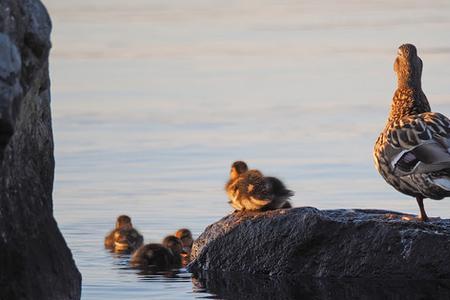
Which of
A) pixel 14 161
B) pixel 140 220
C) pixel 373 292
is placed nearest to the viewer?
pixel 14 161

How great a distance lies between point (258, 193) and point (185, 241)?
73 centimetres

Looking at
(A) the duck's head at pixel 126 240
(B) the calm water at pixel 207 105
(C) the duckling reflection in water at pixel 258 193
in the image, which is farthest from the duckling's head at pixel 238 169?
(A) the duck's head at pixel 126 240

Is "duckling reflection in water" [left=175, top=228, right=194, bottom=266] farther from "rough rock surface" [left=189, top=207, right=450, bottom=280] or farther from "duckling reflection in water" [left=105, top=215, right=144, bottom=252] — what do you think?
"rough rock surface" [left=189, top=207, right=450, bottom=280]

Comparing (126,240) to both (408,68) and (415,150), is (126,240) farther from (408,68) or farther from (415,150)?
(415,150)

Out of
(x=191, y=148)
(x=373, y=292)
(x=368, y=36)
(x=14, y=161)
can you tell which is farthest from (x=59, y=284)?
(x=368, y=36)

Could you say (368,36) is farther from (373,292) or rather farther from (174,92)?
(373,292)

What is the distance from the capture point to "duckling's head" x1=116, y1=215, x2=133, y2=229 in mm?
10500

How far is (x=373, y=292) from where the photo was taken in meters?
8.48

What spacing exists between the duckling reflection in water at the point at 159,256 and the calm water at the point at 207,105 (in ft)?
0.48

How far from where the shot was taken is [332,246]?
8.91 m

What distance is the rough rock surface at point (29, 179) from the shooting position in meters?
6.52

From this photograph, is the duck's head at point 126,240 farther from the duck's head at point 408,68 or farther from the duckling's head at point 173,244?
the duck's head at point 408,68

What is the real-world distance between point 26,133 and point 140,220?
4.31 meters

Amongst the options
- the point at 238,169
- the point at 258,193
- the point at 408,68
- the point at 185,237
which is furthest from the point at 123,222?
the point at 408,68
